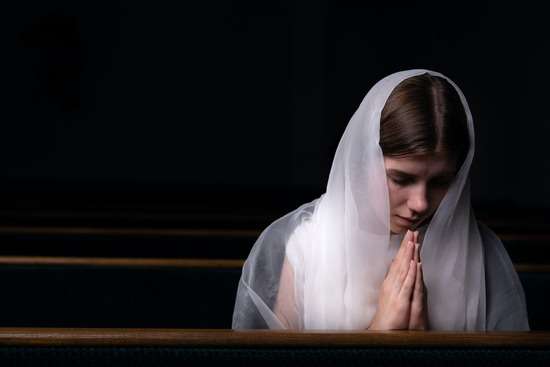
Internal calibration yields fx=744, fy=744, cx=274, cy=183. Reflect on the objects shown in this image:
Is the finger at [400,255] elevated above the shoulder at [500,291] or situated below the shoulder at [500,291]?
above

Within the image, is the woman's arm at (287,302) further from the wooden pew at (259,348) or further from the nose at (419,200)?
the wooden pew at (259,348)

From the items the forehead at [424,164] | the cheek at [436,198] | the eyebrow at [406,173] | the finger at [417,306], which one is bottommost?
the finger at [417,306]

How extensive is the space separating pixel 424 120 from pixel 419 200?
155 millimetres

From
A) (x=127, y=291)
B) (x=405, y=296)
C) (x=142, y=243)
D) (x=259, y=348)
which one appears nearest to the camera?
(x=259, y=348)

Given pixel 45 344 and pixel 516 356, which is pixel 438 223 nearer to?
pixel 516 356

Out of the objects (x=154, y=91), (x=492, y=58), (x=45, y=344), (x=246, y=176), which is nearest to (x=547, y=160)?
(x=492, y=58)

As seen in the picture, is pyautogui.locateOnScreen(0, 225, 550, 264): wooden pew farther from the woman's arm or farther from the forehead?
the forehead

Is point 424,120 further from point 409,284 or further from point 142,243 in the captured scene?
point 142,243

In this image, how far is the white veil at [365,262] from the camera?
5.00 feet

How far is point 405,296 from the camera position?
142 cm

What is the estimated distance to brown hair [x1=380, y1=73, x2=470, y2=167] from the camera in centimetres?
144

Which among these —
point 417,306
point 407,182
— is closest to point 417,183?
point 407,182

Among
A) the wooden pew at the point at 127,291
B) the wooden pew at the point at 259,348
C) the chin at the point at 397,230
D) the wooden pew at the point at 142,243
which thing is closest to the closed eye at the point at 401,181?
the chin at the point at 397,230

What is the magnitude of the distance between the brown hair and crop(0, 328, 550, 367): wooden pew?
454 millimetres
